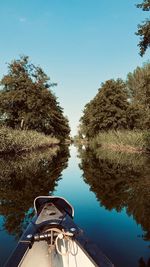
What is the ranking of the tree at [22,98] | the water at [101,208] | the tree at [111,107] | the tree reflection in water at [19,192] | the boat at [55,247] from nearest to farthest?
the boat at [55,247] < the water at [101,208] < the tree reflection in water at [19,192] < the tree at [22,98] < the tree at [111,107]

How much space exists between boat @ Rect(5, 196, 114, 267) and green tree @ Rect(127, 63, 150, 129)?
66.7 ft

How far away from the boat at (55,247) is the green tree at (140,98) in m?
20.3

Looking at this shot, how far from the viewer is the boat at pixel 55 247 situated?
3.20 m

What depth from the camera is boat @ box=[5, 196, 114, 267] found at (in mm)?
3197

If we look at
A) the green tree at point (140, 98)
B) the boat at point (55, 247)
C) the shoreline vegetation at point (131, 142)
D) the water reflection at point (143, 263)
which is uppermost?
the green tree at point (140, 98)

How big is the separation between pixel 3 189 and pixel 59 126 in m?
46.8

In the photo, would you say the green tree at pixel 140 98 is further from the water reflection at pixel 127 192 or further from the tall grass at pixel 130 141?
the water reflection at pixel 127 192

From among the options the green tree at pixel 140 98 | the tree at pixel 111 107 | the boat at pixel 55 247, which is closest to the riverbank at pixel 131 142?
the green tree at pixel 140 98

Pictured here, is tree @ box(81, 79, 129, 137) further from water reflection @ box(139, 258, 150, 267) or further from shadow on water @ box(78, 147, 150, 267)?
water reflection @ box(139, 258, 150, 267)

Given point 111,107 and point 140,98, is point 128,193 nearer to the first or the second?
point 140,98

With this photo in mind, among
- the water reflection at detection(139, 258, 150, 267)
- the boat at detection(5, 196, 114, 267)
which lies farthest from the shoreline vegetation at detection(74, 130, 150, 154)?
the boat at detection(5, 196, 114, 267)

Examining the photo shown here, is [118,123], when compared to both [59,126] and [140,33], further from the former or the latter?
[140,33]

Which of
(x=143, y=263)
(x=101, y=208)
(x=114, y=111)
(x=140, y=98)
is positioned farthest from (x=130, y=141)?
(x=143, y=263)

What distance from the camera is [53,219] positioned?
422cm
